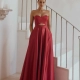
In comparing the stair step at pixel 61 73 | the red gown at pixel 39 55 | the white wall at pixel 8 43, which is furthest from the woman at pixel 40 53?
the white wall at pixel 8 43

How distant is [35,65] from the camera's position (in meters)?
2.99

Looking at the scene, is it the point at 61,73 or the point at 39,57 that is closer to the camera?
the point at 39,57

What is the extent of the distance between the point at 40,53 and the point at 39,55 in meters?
0.04

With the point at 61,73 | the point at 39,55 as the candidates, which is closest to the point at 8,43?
the point at 39,55

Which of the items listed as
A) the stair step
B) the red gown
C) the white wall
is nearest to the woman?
the red gown

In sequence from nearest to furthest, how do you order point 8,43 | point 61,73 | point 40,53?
point 40,53 < point 61,73 < point 8,43

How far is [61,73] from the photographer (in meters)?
3.22

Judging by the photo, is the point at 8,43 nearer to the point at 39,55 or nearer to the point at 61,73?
the point at 39,55

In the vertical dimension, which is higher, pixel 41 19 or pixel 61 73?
pixel 41 19

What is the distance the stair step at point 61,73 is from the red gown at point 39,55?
0.66ft

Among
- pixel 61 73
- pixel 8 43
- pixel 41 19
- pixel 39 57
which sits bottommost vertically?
pixel 61 73

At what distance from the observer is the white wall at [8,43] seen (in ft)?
11.7

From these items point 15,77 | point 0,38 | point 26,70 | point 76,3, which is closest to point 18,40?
point 0,38

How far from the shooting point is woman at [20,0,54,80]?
118 inches
